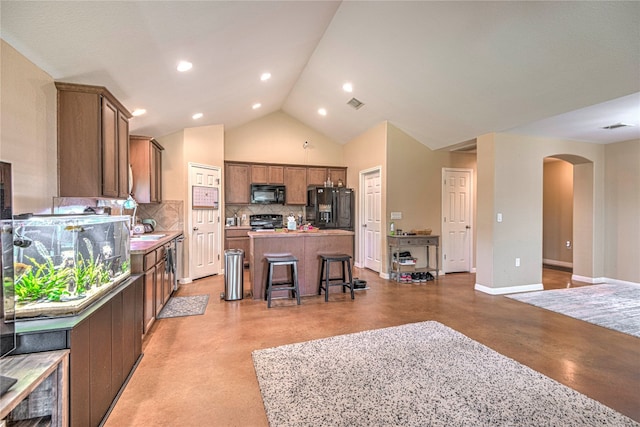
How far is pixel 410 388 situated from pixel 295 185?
525 centimetres

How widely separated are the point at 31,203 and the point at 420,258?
18.2 ft

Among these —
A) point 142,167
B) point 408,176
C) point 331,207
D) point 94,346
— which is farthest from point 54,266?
point 408,176

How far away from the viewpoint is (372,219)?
601 cm

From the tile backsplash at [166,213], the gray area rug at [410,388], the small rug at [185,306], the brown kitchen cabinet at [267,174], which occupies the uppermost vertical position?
the brown kitchen cabinet at [267,174]

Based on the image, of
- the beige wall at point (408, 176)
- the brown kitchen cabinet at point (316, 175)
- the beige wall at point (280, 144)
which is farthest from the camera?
the brown kitchen cabinet at point (316, 175)

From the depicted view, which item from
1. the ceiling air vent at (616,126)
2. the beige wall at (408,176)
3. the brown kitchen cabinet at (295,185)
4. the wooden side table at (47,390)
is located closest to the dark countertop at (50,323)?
the wooden side table at (47,390)

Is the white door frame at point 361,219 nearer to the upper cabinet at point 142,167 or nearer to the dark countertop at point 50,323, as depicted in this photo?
the upper cabinet at point 142,167

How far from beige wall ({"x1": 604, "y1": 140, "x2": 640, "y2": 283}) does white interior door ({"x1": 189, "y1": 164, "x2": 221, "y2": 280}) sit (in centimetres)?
735

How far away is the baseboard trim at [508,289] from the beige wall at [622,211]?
1.71 metres

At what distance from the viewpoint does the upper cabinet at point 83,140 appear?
7.79ft

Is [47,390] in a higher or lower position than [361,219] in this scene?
lower

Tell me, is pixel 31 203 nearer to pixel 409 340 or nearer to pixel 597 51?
pixel 409 340

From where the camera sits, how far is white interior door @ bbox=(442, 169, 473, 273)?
228 inches

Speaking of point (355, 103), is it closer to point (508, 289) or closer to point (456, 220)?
point (456, 220)
